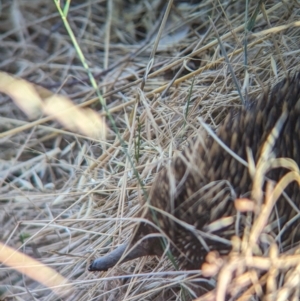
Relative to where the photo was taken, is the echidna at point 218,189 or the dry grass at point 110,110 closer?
the echidna at point 218,189

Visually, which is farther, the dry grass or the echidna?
the dry grass

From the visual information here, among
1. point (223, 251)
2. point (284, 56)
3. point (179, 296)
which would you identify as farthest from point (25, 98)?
point (223, 251)

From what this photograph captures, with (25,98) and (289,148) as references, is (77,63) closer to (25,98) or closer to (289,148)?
(25,98)

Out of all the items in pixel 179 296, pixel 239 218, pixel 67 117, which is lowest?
pixel 179 296
